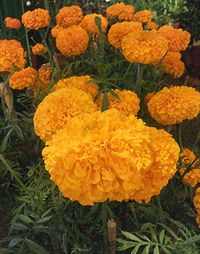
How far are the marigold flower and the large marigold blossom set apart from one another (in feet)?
0.45

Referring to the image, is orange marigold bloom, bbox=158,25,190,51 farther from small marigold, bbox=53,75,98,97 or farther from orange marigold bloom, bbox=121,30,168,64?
small marigold, bbox=53,75,98,97

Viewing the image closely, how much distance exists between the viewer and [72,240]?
1.23 m

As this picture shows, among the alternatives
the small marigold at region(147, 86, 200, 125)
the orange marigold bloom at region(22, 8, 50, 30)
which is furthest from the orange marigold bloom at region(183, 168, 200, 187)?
the orange marigold bloom at region(22, 8, 50, 30)

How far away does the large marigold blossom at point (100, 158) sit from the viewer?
821mm

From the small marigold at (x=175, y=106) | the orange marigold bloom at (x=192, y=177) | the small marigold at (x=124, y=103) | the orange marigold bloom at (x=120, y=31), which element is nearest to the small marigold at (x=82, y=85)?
the small marigold at (x=124, y=103)

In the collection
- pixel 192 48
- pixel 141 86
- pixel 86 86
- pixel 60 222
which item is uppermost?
pixel 86 86

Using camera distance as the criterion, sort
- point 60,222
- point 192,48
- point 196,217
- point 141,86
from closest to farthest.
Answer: point 60,222, point 196,217, point 141,86, point 192,48

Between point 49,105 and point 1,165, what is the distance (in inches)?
21.2

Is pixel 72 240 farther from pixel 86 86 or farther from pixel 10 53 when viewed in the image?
pixel 10 53

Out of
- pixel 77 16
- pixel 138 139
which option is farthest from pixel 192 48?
pixel 138 139

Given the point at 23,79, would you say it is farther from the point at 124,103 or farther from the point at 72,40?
the point at 124,103

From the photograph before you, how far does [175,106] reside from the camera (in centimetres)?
118

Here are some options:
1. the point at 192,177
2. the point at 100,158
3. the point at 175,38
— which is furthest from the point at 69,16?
the point at 100,158

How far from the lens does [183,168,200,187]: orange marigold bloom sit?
1.29 meters
